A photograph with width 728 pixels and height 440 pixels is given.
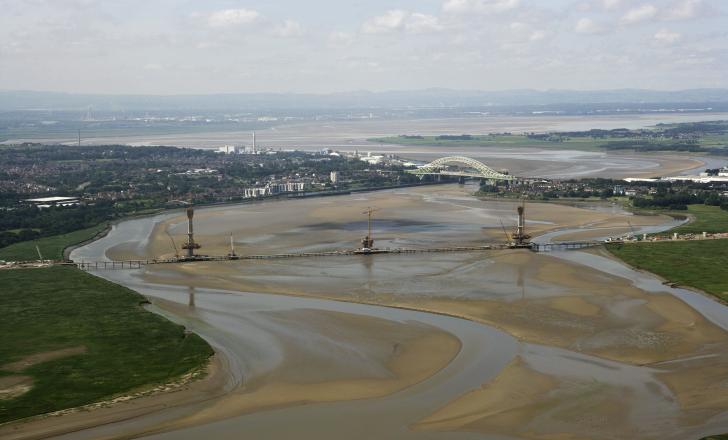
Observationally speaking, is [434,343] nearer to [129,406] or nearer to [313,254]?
[129,406]

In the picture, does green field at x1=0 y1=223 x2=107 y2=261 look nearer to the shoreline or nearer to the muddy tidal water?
the muddy tidal water

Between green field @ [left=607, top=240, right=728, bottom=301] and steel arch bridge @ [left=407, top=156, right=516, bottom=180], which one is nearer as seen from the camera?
green field @ [left=607, top=240, right=728, bottom=301]

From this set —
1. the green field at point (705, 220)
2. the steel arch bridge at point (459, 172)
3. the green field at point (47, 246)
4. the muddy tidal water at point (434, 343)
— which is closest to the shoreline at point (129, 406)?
the muddy tidal water at point (434, 343)

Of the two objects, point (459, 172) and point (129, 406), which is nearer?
point (129, 406)

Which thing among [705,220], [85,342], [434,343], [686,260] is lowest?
[434,343]

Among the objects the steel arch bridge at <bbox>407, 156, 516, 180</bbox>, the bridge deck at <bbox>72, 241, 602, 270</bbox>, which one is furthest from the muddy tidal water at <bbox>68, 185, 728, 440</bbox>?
the steel arch bridge at <bbox>407, 156, 516, 180</bbox>

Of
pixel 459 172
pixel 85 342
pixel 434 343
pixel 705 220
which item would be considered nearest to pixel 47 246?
pixel 85 342
